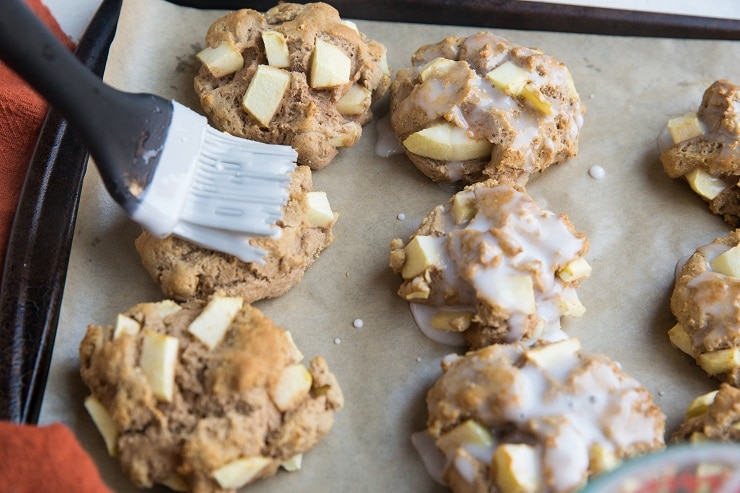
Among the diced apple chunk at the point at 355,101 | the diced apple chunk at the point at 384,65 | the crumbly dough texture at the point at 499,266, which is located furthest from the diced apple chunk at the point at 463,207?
the diced apple chunk at the point at 384,65

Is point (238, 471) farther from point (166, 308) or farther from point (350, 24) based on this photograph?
point (350, 24)

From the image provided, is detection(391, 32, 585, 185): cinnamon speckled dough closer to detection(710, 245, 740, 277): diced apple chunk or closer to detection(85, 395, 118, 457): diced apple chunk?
detection(710, 245, 740, 277): diced apple chunk

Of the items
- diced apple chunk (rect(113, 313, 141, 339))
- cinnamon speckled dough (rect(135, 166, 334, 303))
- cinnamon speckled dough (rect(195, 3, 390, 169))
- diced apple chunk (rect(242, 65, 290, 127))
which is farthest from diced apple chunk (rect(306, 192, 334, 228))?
diced apple chunk (rect(113, 313, 141, 339))

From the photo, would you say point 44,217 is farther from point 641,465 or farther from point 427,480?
point 641,465

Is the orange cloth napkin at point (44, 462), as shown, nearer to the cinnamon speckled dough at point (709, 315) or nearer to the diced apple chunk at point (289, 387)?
the diced apple chunk at point (289, 387)

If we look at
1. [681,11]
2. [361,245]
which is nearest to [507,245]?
[361,245]

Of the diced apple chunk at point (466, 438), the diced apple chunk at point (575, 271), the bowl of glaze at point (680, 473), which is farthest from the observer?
the diced apple chunk at point (575, 271)
